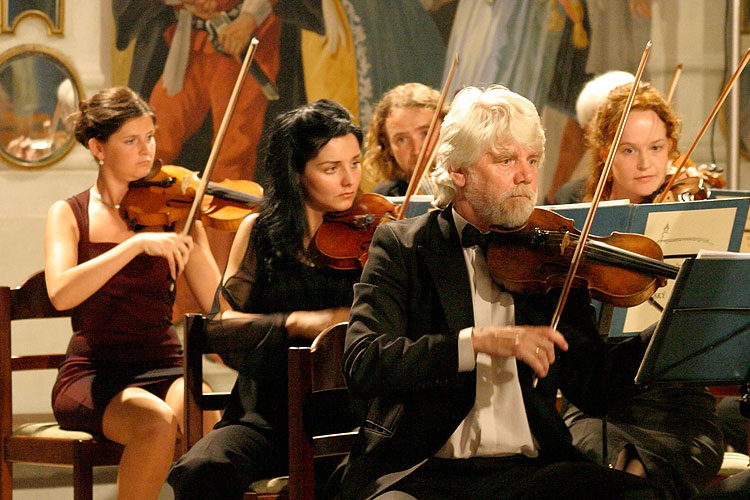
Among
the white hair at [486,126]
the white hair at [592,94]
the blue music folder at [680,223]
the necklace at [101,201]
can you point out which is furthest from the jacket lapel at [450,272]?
the white hair at [592,94]

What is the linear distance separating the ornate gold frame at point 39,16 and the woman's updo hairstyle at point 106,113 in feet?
2.64

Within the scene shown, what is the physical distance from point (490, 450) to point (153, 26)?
242 centimetres

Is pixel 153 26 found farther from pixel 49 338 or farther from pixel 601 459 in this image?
pixel 601 459

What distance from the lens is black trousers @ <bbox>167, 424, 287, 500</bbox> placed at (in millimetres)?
1943

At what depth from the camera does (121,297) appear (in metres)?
2.70

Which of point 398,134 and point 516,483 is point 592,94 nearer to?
point 398,134

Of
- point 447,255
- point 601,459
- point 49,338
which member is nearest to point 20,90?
point 49,338

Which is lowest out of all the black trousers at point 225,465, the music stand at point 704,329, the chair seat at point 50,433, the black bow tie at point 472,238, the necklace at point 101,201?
the chair seat at point 50,433

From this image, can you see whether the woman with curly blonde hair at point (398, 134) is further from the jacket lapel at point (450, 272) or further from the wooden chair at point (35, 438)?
the jacket lapel at point (450, 272)

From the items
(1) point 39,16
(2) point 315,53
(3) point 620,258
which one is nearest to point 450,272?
(3) point 620,258

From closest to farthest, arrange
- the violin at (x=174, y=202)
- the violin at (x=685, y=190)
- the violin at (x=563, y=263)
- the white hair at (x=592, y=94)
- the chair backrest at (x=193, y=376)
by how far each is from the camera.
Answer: the violin at (x=563, y=263) → the chair backrest at (x=193, y=376) → the violin at (x=685, y=190) → the violin at (x=174, y=202) → the white hair at (x=592, y=94)

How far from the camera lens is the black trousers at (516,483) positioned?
5.29 feet

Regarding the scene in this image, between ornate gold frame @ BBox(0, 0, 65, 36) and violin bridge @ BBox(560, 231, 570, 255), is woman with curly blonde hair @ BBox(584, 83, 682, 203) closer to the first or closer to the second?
violin bridge @ BBox(560, 231, 570, 255)

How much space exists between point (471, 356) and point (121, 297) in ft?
4.72
